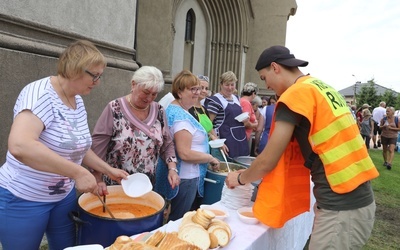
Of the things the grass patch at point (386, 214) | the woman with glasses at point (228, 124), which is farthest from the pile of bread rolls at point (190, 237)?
the grass patch at point (386, 214)

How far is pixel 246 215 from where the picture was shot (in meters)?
1.81

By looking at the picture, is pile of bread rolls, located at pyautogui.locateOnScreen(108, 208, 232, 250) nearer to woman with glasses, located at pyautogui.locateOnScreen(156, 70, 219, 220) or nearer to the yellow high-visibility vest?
the yellow high-visibility vest

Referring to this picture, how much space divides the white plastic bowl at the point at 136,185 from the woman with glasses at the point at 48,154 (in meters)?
0.29

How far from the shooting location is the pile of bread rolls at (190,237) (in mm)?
1156

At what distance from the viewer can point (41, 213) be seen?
1455mm

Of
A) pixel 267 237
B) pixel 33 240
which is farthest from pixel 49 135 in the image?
pixel 267 237

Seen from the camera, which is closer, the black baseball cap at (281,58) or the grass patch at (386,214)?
the black baseball cap at (281,58)

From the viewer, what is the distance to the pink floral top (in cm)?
193

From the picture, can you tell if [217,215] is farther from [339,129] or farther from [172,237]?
[339,129]

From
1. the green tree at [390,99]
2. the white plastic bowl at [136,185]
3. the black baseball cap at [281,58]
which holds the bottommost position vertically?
the white plastic bowl at [136,185]

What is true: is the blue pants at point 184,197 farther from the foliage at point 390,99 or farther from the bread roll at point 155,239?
the foliage at point 390,99

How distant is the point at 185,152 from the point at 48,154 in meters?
1.15

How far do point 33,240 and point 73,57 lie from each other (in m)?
0.87

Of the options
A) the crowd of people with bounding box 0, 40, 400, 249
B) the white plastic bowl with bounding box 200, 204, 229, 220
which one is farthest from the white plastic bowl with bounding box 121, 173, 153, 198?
the white plastic bowl with bounding box 200, 204, 229, 220
